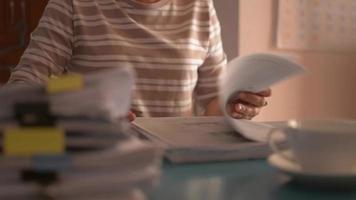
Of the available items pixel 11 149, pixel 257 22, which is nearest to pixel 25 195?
pixel 11 149

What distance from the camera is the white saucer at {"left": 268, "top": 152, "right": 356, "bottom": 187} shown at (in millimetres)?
558

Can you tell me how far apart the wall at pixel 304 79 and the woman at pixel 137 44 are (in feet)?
2.34

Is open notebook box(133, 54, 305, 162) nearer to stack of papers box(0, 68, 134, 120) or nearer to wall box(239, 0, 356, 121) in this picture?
stack of papers box(0, 68, 134, 120)

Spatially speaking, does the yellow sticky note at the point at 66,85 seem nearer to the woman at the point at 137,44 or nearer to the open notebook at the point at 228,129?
the open notebook at the point at 228,129

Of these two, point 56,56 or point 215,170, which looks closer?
point 215,170

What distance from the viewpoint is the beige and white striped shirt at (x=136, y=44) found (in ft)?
4.23

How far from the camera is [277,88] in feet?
7.38

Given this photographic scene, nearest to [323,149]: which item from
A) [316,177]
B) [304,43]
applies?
[316,177]

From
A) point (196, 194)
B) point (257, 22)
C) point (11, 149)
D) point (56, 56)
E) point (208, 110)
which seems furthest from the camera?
point (257, 22)

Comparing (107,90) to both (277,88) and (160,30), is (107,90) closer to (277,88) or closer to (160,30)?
(160,30)

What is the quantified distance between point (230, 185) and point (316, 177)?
0.30ft

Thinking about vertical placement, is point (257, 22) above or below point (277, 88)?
above

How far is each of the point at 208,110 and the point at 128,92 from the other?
994mm

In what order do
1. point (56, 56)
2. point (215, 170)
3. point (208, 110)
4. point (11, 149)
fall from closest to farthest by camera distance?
point (11, 149), point (215, 170), point (56, 56), point (208, 110)
